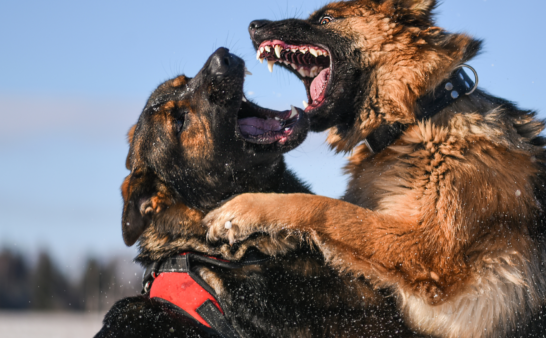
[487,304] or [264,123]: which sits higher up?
[264,123]

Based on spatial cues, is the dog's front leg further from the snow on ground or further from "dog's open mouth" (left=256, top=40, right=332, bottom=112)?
the snow on ground

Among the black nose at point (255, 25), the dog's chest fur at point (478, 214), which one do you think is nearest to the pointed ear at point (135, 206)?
the black nose at point (255, 25)

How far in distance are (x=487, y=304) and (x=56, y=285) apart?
208ft

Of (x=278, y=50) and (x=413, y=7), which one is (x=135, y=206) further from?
(x=413, y=7)

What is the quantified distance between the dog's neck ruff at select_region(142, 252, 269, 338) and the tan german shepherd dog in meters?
0.23

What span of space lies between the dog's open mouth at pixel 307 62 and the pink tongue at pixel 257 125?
0.31m

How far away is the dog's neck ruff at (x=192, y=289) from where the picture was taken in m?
3.20

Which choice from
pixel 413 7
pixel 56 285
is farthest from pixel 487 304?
pixel 56 285

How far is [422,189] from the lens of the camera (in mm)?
3602

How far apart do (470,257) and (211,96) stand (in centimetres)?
227

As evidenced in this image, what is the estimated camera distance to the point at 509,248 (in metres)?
3.47

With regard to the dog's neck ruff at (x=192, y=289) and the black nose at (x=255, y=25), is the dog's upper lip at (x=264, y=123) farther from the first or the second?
the dog's neck ruff at (x=192, y=289)

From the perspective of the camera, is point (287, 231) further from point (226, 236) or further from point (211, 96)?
point (211, 96)

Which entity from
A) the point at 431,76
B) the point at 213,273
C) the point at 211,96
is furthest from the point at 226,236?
the point at 431,76
